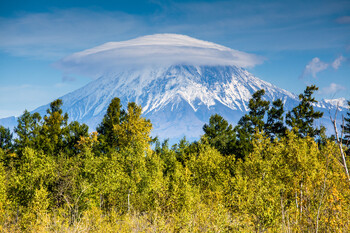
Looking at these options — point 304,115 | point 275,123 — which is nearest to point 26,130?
point 275,123

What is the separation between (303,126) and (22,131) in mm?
54877

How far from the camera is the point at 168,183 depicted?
3356 cm

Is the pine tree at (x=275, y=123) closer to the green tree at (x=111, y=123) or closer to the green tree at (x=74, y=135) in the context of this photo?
the green tree at (x=111, y=123)

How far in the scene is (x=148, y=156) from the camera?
44844 mm

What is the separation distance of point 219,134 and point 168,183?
129 ft

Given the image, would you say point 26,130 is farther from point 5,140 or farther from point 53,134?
point 53,134

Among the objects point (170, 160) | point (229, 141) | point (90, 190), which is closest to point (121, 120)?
point (170, 160)

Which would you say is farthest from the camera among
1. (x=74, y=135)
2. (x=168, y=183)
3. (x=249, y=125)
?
(x=249, y=125)

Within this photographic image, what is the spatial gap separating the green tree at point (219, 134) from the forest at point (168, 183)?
24.5 inches

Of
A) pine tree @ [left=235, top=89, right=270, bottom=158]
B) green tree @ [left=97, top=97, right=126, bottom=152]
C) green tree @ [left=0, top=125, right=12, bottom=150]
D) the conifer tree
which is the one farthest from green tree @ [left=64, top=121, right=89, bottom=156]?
pine tree @ [left=235, top=89, right=270, bottom=158]

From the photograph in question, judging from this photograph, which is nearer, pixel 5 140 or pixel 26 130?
pixel 26 130

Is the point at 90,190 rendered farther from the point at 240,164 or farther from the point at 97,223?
the point at 240,164

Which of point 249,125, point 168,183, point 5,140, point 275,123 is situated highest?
point 275,123

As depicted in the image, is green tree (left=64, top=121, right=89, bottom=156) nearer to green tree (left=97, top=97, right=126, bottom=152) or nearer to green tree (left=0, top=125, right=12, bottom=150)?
green tree (left=97, top=97, right=126, bottom=152)
